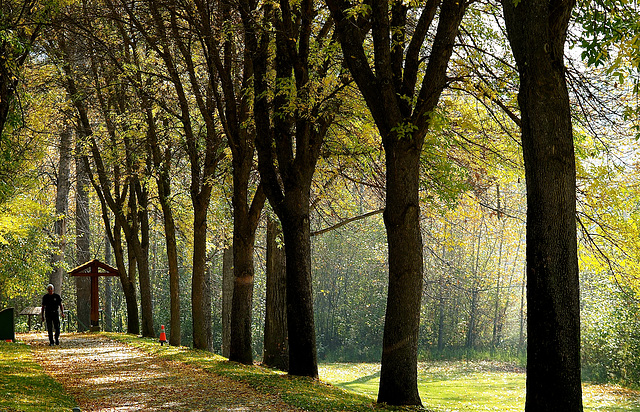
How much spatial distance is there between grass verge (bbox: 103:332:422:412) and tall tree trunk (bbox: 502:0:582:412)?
9.11ft

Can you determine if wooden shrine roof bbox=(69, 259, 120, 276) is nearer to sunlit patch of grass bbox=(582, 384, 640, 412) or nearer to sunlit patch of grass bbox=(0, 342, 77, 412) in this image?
sunlit patch of grass bbox=(0, 342, 77, 412)

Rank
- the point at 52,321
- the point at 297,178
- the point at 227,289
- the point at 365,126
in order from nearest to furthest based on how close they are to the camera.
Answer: the point at 297,178 → the point at 365,126 → the point at 52,321 → the point at 227,289

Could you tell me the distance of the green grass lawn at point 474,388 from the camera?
73.2 ft

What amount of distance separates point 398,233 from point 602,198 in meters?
4.39

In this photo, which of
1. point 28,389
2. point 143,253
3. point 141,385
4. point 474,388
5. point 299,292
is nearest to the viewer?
point 28,389

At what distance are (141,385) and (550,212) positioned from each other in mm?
7776

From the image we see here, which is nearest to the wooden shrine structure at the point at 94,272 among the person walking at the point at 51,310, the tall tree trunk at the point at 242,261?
the person walking at the point at 51,310

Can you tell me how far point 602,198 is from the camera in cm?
1127

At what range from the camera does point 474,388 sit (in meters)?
29.3

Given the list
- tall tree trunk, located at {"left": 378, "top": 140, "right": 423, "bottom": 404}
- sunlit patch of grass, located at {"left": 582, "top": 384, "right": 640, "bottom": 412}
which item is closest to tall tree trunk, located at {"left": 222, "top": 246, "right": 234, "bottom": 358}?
sunlit patch of grass, located at {"left": 582, "top": 384, "right": 640, "bottom": 412}

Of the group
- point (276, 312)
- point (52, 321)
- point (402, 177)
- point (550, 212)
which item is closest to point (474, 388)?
point (276, 312)

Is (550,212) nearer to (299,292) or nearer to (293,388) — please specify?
(293,388)

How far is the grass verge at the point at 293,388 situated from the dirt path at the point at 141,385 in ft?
0.77

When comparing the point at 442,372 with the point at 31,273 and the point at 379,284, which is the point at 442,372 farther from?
the point at 31,273
